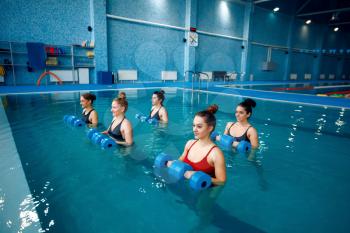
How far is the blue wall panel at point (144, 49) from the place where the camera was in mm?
13875

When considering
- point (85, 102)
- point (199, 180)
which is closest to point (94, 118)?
point (85, 102)

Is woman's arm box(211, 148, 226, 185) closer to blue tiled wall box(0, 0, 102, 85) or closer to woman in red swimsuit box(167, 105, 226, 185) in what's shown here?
woman in red swimsuit box(167, 105, 226, 185)

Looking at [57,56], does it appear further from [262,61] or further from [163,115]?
[262,61]

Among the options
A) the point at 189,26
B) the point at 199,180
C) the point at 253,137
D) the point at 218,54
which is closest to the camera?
the point at 199,180

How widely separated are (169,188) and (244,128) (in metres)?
1.72

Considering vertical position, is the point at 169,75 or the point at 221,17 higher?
the point at 221,17

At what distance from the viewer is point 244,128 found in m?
3.79

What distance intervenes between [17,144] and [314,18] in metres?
28.5

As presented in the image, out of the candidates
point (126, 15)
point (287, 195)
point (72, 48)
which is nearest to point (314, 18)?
point (126, 15)

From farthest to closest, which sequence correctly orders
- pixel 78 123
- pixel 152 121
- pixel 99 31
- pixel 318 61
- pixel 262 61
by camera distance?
1. pixel 318 61
2. pixel 262 61
3. pixel 99 31
4. pixel 152 121
5. pixel 78 123

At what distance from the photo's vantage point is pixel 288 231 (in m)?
2.03

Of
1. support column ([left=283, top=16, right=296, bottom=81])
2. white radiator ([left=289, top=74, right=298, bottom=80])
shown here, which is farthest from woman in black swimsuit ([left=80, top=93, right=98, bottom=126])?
white radiator ([left=289, top=74, right=298, bottom=80])

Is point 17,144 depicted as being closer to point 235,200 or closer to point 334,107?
point 235,200

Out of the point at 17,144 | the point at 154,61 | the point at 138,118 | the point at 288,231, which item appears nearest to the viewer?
the point at 288,231
